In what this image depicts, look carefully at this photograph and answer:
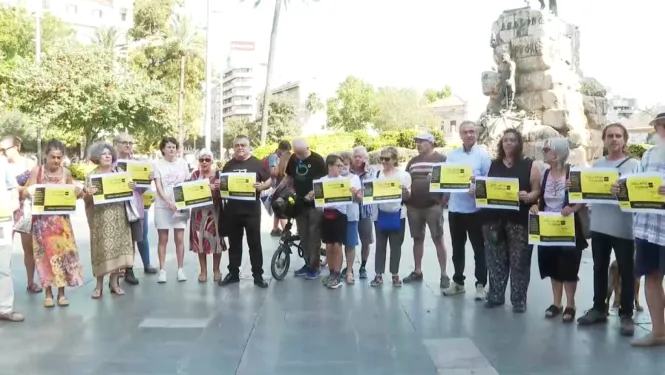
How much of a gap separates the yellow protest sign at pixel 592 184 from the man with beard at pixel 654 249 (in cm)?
Result: 19

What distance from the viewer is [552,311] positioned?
6395 mm

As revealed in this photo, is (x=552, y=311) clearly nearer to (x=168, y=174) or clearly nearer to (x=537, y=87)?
(x=168, y=174)

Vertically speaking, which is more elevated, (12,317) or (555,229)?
(555,229)

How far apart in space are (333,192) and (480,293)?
2.03 m

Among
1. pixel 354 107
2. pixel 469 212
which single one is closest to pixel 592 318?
pixel 469 212

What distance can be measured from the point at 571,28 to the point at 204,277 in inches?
786

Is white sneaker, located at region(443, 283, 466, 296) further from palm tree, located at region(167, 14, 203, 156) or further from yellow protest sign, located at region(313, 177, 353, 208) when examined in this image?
palm tree, located at region(167, 14, 203, 156)

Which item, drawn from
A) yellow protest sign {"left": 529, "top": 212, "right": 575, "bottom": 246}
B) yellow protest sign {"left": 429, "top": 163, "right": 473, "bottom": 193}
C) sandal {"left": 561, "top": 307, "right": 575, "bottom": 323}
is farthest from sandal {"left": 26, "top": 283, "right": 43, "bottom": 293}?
sandal {"left": 561, "top": 307, "right": 575, "bottom": 323}

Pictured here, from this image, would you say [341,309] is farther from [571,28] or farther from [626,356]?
[571,28]

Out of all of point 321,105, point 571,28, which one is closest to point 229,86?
point 321,105

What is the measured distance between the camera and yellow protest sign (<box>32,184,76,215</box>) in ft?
22.0

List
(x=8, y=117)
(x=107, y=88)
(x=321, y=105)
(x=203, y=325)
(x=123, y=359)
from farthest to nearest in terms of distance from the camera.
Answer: (x=321, y=105)
(x=8, y=117)
(x=107, y=88)
(x=203, y=325)
(x=123, y=359)

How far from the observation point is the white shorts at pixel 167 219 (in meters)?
8.20

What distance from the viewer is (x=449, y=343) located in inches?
217
